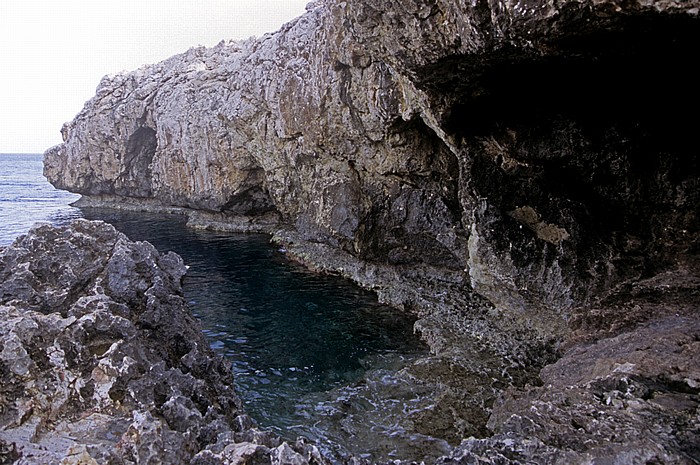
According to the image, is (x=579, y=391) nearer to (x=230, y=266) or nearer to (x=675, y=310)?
(x=675, y=310)

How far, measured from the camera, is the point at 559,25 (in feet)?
27.2

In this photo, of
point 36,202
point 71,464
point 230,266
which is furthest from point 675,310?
point 36,202

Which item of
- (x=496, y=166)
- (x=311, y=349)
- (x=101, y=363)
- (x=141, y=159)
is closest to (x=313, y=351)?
(x=311, y=349)

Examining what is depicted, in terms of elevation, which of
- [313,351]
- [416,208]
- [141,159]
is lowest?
[313,351]

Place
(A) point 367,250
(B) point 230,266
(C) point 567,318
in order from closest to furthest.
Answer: (C) point 567,318, (A) point 367,250, (B) point 230,266

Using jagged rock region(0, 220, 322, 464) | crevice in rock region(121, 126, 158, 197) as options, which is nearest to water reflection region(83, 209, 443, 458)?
jagged rock region(0, 220, 322, 464)

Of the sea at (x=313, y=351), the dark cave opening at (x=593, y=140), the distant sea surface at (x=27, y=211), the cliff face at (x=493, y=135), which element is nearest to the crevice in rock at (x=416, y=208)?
the cliff face at (x=493, y=135)

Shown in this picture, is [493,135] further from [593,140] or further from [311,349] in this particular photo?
[311,349]

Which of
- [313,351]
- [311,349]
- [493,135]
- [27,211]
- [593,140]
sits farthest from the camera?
[27,211]

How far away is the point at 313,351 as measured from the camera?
48.9ft

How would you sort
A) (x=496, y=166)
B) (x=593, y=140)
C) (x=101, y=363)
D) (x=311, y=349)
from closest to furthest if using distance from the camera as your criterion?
1. (x=101, y=363)
2. (x=593, y=140)
3. (x=311, y=349)
4. (x=496, y=166)

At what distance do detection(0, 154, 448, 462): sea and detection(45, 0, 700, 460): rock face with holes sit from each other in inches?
40.5

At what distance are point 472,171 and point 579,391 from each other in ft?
30.3

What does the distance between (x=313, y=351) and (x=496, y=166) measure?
8.19 metres
